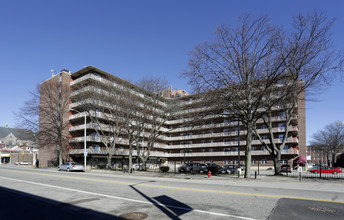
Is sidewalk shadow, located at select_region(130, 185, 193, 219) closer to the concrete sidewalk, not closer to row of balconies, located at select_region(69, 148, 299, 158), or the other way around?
the concrete sidewalk

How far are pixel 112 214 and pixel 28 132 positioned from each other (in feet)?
140

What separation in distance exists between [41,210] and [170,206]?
439 cm

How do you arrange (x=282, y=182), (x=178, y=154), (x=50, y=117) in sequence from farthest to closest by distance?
(x=178, y=154), (x=50, y=117), (x=282, y=182)

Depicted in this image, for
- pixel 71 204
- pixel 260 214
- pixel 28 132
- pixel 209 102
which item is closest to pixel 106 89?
pixel 28 132

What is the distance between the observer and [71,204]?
9.20m

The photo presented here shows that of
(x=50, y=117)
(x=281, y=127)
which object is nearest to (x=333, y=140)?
(x=281, y=127)

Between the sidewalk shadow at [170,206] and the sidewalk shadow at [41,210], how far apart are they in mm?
1655

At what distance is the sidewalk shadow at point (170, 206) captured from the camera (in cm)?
752

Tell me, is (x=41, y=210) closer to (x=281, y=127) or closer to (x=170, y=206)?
(x=170, y=206)

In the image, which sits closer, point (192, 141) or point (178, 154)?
point (192, 141)

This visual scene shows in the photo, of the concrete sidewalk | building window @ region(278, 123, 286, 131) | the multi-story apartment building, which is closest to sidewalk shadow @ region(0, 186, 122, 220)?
the concrete sidewalk

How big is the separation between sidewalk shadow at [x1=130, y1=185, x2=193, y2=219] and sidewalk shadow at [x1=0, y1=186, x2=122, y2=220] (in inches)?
65.1

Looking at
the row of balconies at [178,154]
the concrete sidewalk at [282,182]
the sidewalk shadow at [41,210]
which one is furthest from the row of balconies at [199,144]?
the sidewalk shadow at [41,210]

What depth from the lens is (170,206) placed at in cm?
854
